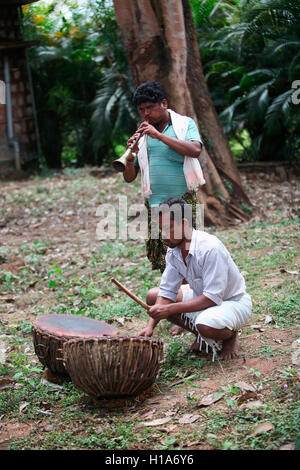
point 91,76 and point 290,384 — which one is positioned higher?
point 91,76

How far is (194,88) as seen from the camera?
8977 mm

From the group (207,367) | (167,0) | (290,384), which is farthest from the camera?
(167,0)

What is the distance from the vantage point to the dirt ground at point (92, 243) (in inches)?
132

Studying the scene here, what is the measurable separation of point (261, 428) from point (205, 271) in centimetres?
112

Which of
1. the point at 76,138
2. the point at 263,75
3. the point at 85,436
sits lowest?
the point at 85,436

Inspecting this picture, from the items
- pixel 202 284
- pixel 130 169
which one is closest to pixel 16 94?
pixel 130 169

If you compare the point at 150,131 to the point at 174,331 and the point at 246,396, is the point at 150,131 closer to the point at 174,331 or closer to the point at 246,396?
the point at 174,331

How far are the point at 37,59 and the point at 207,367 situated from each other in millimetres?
12281

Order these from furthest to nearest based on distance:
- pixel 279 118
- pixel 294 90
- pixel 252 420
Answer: pixel 279 118 → pixel 294 90 → pixel 252 420

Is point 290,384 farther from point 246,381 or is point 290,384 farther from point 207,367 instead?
point 207,367

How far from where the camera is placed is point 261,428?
8.93ft

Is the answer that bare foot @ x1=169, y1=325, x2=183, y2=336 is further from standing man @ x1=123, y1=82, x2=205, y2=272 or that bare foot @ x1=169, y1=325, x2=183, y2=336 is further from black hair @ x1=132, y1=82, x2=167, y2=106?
black hair @ x1=132, y1=82, x2=167, y2=106

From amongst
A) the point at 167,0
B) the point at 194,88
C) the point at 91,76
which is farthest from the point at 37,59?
the point at 167,0

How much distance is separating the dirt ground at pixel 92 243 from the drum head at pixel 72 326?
0.64m
